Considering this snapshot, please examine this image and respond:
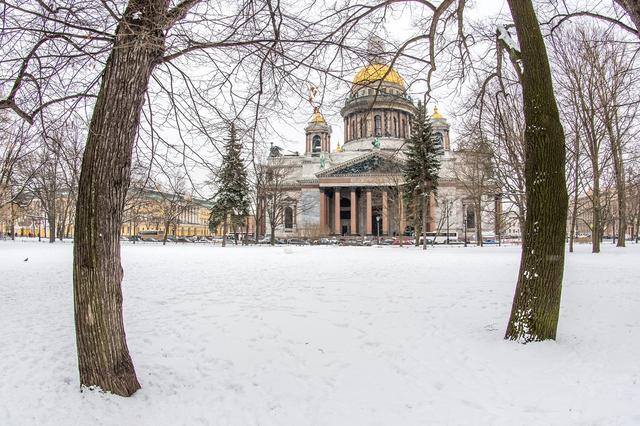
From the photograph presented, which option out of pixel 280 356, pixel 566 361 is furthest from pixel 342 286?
pixel 566 361

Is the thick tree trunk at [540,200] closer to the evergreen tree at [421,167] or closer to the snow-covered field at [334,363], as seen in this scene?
the snow-covered field at [334,363]

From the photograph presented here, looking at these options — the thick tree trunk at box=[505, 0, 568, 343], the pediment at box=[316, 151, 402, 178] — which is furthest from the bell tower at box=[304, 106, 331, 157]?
the thick tree trunk at box=[505, 0, 568, 343]

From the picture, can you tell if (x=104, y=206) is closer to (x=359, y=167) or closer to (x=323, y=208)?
(x=359, y=167)

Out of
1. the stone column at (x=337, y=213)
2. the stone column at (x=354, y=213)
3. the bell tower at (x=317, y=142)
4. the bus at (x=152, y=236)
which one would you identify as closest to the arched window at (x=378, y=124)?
the bell tower at (x=317, y=142)

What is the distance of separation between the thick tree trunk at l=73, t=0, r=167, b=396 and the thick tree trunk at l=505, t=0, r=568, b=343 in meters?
4.52

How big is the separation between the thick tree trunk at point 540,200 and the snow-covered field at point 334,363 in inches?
17.3

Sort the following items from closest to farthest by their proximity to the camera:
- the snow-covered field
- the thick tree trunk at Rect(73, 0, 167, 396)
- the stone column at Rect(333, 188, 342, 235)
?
the thick tree trunk at Rect(73, 0, 167, 396)
the snow-covered field
the stone column at Rect(333, 188, 342, 235)

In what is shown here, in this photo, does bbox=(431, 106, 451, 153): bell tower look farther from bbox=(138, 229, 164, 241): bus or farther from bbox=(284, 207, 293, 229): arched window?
bbox=(138, 229, 164, 241): bus

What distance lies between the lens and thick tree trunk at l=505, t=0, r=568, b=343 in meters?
5.30

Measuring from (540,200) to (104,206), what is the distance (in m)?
4.97

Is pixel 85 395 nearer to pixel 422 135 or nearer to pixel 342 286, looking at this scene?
pixel 342 286

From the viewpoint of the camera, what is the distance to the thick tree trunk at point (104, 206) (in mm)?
3826

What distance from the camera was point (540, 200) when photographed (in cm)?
536

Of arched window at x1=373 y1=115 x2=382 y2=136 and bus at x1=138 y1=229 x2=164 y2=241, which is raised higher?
arched window at x1=373 y1=115 x2=382 y2=136
